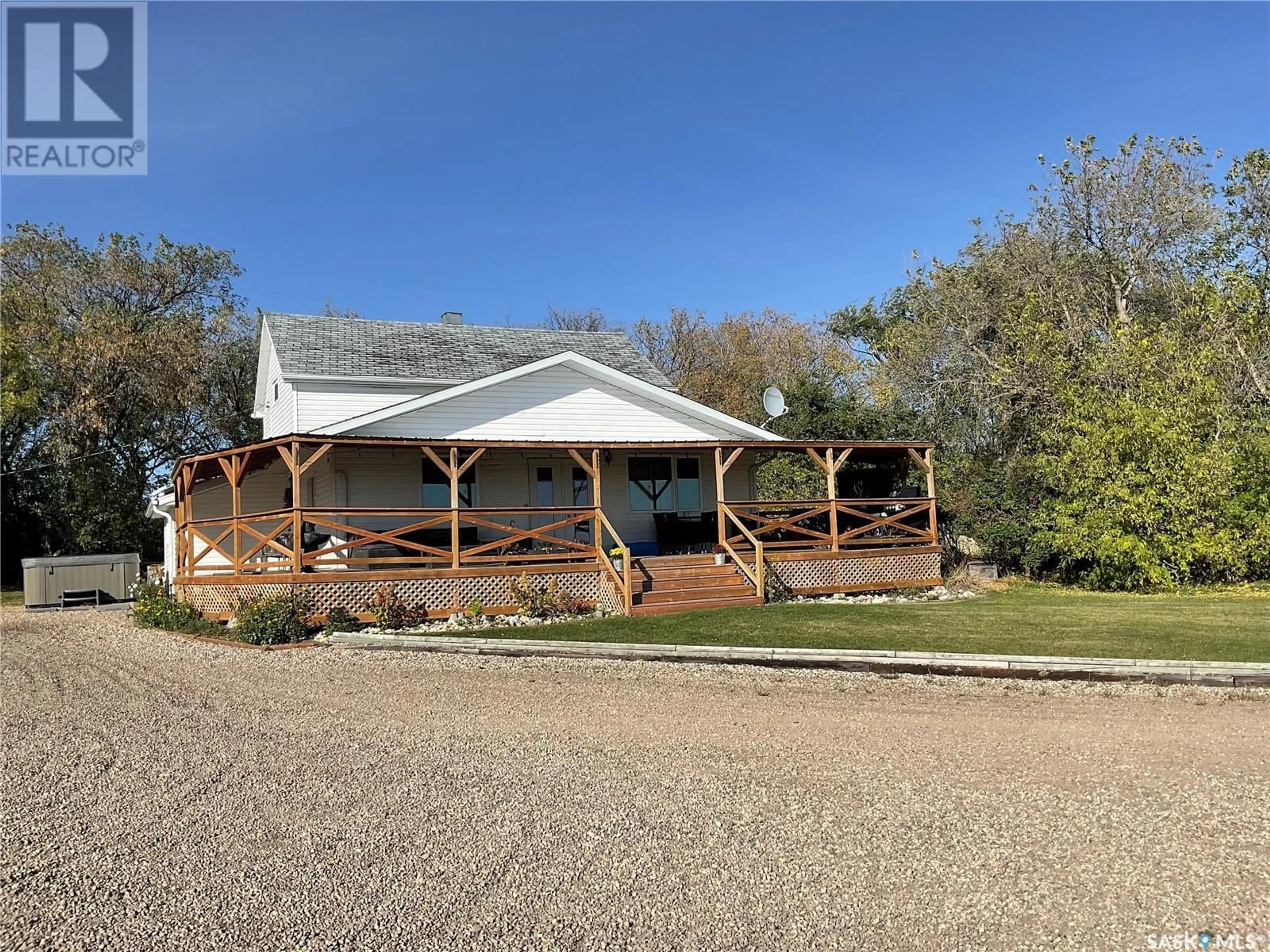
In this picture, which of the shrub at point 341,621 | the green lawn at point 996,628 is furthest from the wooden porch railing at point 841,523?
the shrub at point 341,621

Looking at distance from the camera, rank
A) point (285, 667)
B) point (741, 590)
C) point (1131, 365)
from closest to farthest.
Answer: point (285, 667), point (741, 590), point (1131, 365)

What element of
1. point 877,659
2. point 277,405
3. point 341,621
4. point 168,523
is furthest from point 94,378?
point 877,659

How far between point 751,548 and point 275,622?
8745 millimetres

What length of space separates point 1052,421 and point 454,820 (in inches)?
748

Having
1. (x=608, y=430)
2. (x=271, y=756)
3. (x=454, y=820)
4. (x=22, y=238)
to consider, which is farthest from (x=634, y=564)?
(x=22, y=238)

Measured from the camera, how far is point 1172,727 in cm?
681

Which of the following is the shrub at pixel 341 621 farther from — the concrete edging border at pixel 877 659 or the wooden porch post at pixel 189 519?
the wooden porch post at pixel 189 519

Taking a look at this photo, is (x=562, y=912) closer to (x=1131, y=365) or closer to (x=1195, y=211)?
(x=1131, y=365)

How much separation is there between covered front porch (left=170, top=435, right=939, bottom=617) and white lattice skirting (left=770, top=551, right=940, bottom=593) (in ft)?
0.09

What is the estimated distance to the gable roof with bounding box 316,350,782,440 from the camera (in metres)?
16.2

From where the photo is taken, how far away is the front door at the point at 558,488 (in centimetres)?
1839

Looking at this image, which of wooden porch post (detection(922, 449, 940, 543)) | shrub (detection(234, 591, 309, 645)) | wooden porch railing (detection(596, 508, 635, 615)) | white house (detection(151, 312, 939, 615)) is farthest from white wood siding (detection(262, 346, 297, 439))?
wooden porch post (detection(922, 449, 940, 543))

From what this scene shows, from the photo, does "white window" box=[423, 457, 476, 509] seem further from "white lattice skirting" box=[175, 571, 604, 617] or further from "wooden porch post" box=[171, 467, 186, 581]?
"wooden porch post" box=[171, 467, 186, 581]

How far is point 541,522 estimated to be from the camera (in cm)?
1825
